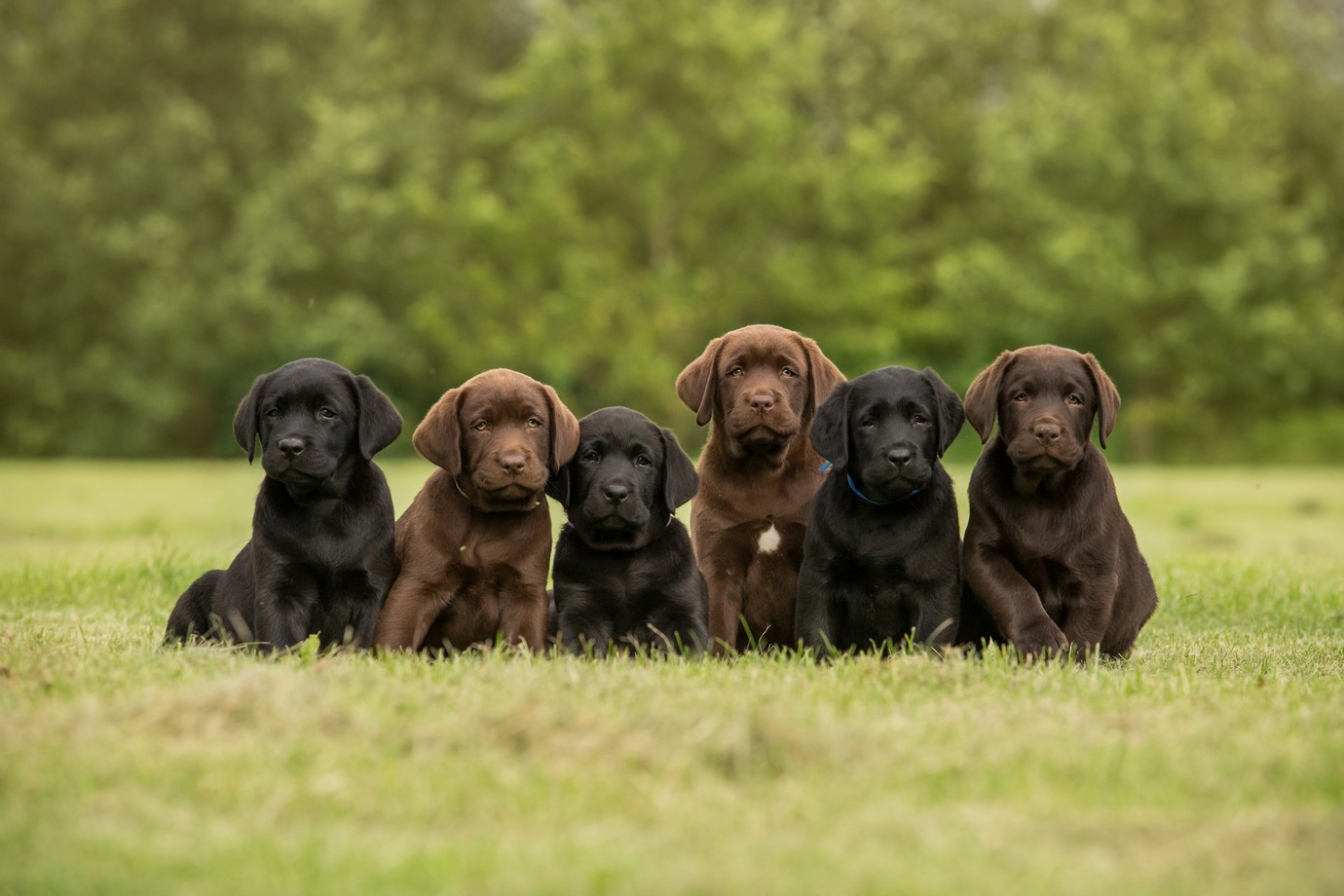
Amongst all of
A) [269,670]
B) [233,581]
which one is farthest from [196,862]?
[233,581]

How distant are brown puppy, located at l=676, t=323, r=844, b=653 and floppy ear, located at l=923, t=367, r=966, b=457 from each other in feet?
1.91

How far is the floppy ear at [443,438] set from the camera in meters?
5.88

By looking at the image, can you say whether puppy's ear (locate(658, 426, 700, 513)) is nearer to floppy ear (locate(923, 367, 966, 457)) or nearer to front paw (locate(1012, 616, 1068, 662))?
floppy ear (locate(923, 367, 966, 457))

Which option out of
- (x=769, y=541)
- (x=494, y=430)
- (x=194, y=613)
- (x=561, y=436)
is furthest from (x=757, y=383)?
(x=194, y=613)

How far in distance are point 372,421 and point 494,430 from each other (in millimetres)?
469

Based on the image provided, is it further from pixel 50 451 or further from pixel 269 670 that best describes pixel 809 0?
pixel 269 670

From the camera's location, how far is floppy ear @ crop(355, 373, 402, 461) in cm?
590

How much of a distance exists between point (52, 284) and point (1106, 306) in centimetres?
2126

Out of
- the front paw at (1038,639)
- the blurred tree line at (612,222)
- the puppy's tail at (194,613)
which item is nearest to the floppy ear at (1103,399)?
the front paw at (1038,639)

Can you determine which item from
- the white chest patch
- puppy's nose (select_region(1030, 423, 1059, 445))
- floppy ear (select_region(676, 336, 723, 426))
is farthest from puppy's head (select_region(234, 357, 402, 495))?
puppy's nose (select_region(1030, 423, 1059, 445))

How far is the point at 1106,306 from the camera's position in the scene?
1207 inches

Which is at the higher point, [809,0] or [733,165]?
[809,0]

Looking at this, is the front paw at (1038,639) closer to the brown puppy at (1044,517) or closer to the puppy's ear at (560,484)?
the brown puppy at (1044,517)

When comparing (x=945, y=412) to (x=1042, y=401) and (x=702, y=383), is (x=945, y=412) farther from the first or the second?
(x=702, y=383)
